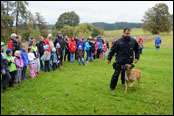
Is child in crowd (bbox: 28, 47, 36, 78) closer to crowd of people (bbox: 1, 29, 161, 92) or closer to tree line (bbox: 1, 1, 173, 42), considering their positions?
crowd of people (bbox: 1, 29, 161, 92)

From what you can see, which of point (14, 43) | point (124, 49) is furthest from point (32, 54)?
point (124, 49)

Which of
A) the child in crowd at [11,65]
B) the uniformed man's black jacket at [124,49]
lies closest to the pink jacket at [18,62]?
the child in crowd at [11,65]

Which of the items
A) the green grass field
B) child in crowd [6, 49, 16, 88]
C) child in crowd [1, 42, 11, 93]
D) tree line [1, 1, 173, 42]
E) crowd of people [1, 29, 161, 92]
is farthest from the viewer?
tree line [1, 1, 173, 42]

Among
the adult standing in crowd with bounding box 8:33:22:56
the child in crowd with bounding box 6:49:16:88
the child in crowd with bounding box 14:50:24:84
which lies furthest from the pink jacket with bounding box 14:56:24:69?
the adult standing in crowd with bounding box 8:33:22:56

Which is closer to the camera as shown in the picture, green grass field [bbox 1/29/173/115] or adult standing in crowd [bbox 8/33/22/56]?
green grass field [bbox 1/29/173/115]

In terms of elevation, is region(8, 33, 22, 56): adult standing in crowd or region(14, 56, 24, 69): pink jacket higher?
region(8, 33, 22, 56): adult standing in crowd

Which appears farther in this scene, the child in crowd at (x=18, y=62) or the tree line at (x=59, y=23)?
the tree line at (x=59, y=23)

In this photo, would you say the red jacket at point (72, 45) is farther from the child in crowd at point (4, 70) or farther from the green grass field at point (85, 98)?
the child in crowd at point (4, 70)

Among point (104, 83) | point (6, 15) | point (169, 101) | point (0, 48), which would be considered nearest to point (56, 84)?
point (104, 83)

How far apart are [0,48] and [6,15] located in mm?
30253

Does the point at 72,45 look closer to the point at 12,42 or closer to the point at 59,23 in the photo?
the point at 12,42

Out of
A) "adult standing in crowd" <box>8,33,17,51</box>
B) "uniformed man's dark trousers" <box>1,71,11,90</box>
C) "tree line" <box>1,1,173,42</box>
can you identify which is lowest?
"uniformed man's dark trousers" <box>1,71,11,90</box>

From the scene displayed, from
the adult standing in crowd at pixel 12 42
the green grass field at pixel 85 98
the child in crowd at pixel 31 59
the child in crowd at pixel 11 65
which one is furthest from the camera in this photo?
the child in crowd at pixel 31 59

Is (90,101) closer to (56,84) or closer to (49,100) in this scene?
(49,100)
